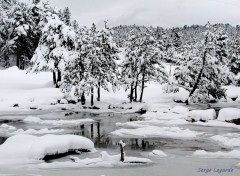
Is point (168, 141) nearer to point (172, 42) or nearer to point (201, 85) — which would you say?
point (201, 85)

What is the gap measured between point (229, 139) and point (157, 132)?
4.86 meters

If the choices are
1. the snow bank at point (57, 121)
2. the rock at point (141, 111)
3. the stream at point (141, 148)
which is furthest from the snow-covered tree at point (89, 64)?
the snow bank at point (57, 121)

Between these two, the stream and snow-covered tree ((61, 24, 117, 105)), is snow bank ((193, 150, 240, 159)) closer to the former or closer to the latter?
the stream

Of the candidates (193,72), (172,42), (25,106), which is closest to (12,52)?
(25,106)

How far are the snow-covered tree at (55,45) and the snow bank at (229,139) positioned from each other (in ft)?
81.4

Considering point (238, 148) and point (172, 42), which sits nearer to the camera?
point (238, 148)

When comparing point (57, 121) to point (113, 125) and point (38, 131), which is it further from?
point (38, 131)

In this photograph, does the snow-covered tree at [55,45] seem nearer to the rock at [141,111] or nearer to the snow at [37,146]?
the rock at [141,111]

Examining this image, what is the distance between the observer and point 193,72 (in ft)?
156

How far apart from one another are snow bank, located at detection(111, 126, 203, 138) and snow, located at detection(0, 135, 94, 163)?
22.0 ft

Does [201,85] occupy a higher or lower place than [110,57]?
lower

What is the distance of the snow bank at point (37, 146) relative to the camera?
53.2 feet

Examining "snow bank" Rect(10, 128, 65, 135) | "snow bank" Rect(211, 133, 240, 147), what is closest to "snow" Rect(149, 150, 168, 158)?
Answer: "snow bank" Rect(211, 133, 240, 147)

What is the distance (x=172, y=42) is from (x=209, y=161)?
294 feet
